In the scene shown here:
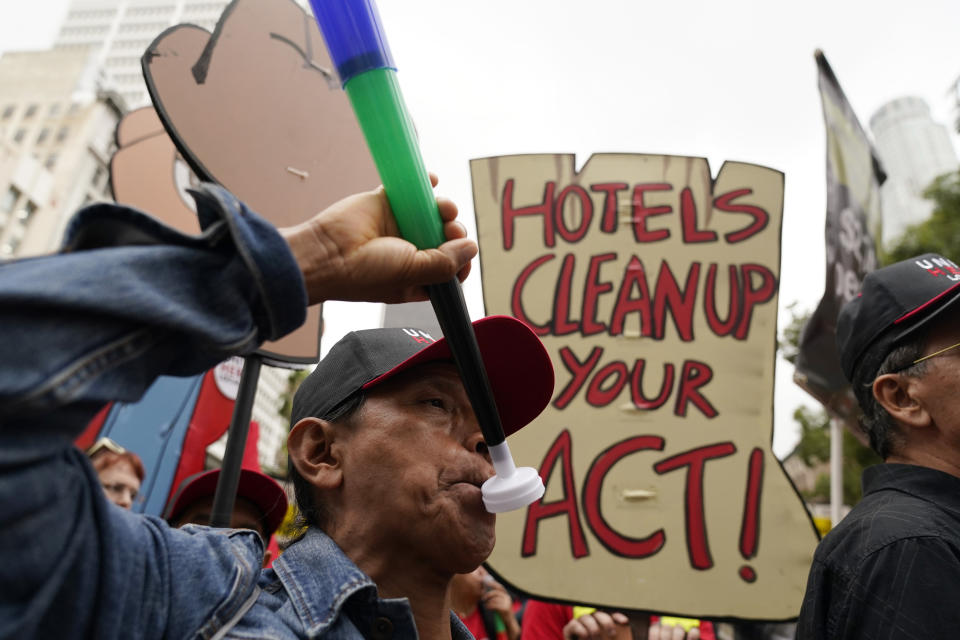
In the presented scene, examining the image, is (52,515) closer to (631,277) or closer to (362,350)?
(362,350)

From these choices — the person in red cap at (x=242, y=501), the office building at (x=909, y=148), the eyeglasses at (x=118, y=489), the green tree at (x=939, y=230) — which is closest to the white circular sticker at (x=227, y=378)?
the eyeglasses at (x=118, y=489)

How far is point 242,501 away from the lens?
2.32 metres

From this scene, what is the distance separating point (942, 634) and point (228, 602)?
1212 mm

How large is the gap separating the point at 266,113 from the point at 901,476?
197cm

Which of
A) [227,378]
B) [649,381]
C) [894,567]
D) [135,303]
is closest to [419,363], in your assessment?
[135,303]

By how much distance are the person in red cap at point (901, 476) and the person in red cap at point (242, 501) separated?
173 centimetres

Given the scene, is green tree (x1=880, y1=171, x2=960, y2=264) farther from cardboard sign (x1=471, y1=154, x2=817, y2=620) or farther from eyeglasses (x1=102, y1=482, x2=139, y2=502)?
eyeglasses (x1=102, y1=482, x2=139, y2=502)

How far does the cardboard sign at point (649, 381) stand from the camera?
2.34m

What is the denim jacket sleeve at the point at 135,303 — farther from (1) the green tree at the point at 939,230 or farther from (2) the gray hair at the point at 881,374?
(1) the green tree at the point at 939,230

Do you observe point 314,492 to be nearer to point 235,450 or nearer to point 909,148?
point 235,450

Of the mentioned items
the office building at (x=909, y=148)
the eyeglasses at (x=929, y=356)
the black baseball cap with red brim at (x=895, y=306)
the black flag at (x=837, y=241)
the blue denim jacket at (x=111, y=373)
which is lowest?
the office building at (x=909, y=148)

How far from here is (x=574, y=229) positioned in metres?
2.81

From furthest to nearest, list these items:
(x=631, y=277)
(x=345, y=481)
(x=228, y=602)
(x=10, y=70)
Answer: (x=10, y=70) < (x=631, y=277) < (x=345, y=481) < (x=228, y=602)

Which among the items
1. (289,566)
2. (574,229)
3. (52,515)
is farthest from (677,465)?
(52,515)
